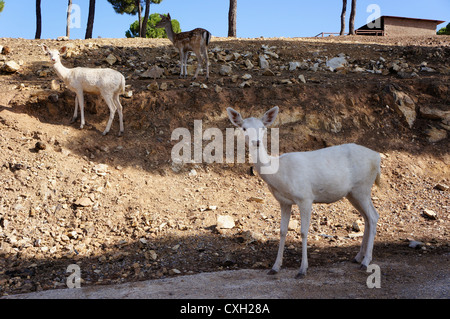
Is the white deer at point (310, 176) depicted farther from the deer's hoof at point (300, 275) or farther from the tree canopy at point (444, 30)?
the tree canopy at point (444, 30)

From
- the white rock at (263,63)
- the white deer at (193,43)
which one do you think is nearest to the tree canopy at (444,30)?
the white rock at (263,63)

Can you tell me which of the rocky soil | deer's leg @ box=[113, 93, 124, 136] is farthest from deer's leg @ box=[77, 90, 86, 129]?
deer's leg @ box=[113, 93, 124, 136]

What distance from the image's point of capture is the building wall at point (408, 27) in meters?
31.7

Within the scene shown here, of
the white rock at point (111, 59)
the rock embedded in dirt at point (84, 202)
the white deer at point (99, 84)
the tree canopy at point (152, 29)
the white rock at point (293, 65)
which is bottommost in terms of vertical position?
the rock embedded in dirt at point (84, 202)

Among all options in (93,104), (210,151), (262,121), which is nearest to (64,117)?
Answer: (93,104)

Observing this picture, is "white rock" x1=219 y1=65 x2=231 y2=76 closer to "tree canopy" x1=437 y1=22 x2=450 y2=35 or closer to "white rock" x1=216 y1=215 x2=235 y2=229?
"white rock" x1=216 y1=215 x2=235 y2=229

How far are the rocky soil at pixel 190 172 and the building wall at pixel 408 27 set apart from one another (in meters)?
18.4


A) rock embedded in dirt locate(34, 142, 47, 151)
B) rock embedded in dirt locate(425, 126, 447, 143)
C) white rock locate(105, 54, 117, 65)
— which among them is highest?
white rock locate(105, 54, 117, 65)

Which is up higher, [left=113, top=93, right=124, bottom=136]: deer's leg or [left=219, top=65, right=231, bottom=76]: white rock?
[left=219, top=65, right=231, bottom=76]: white rock

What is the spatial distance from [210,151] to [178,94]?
2.12m

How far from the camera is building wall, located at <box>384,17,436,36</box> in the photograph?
31.7 m

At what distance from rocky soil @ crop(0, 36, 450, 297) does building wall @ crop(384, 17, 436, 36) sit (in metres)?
18.4

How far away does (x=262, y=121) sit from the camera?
6.12 metres

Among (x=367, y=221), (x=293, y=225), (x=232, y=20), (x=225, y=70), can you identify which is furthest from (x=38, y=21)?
(x=367, y=221)
